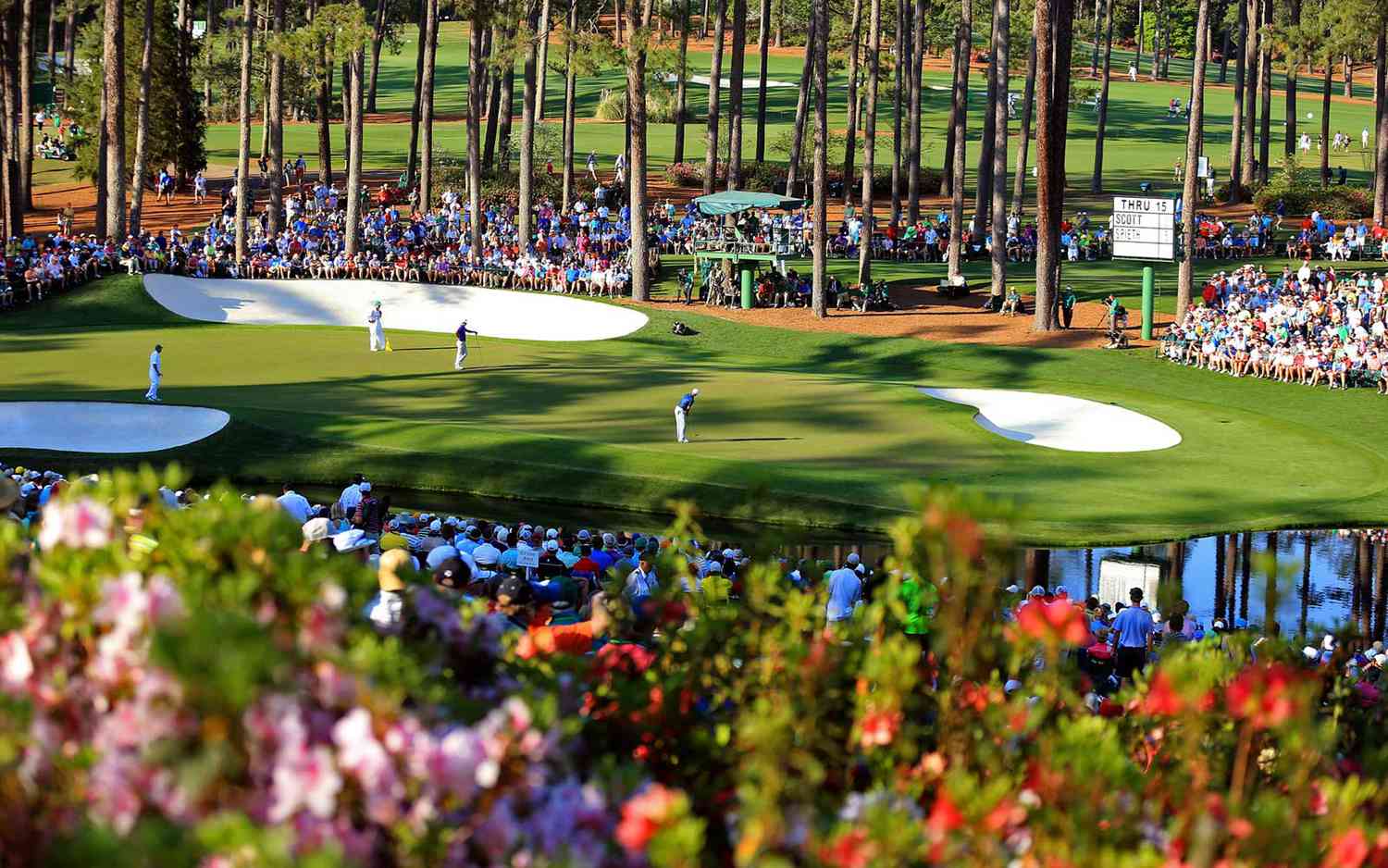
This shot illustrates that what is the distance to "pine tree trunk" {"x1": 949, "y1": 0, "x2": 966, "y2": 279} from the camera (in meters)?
54.1

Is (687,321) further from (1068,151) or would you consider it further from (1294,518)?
(1068,151)

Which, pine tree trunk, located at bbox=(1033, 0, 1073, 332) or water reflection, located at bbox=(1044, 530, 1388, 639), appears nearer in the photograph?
water reflection, located at bbox=(1044, 530, 1388, 639)

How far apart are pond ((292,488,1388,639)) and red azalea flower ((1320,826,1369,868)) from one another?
15630 millimetres

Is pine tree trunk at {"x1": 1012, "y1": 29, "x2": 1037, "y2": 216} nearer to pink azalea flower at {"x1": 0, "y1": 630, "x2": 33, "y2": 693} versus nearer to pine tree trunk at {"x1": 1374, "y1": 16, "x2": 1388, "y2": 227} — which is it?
pine tree trunk at {"x1": 1374, "y1": 16, "x2": 1388, "y2": 227}

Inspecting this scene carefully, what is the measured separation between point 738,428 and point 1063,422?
24.4 ft

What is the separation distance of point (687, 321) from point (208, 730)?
146 feet

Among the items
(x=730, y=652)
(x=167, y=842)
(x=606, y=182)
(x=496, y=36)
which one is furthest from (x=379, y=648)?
(x=606, y=182)

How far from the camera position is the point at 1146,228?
43.2 m

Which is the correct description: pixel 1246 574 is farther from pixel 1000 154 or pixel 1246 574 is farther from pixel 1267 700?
pixel 1000 154

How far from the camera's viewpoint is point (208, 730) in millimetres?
4941

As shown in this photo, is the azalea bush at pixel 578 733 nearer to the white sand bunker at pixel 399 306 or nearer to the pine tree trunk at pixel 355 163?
the white sand bunker at pixel 399 306

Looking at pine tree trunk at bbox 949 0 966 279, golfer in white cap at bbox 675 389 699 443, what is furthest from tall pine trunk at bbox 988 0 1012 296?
golfer in white cap at bbox 675 389 699 443

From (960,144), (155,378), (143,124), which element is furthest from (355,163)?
(155,378)

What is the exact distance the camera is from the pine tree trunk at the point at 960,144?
5406 centimetres
